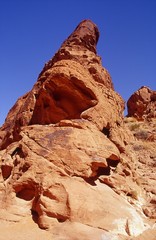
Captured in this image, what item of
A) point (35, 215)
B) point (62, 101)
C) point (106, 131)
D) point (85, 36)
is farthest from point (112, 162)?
point (85, 36)

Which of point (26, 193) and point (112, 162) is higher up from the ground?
point (112, 162)

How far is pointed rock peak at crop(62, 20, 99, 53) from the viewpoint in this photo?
1658cm

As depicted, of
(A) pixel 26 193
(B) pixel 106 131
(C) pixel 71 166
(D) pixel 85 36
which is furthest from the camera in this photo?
(D) pixel 85 36

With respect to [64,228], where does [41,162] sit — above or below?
above

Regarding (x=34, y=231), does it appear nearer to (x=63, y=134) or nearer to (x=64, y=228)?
(x=64, y=228)

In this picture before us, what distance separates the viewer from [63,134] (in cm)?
958

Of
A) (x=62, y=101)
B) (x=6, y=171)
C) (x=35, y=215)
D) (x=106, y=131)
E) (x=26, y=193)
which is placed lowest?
(x=35, y=215)

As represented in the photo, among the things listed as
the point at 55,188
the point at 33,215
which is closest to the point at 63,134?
the point at 55,188

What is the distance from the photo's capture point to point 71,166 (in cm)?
882

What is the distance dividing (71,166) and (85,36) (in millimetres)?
10457

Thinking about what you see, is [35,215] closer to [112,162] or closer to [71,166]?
[71,166]

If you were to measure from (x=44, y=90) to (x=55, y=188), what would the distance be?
5.41m

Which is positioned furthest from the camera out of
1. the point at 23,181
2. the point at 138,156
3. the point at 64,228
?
the point at 138,156

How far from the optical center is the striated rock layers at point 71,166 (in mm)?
7598
